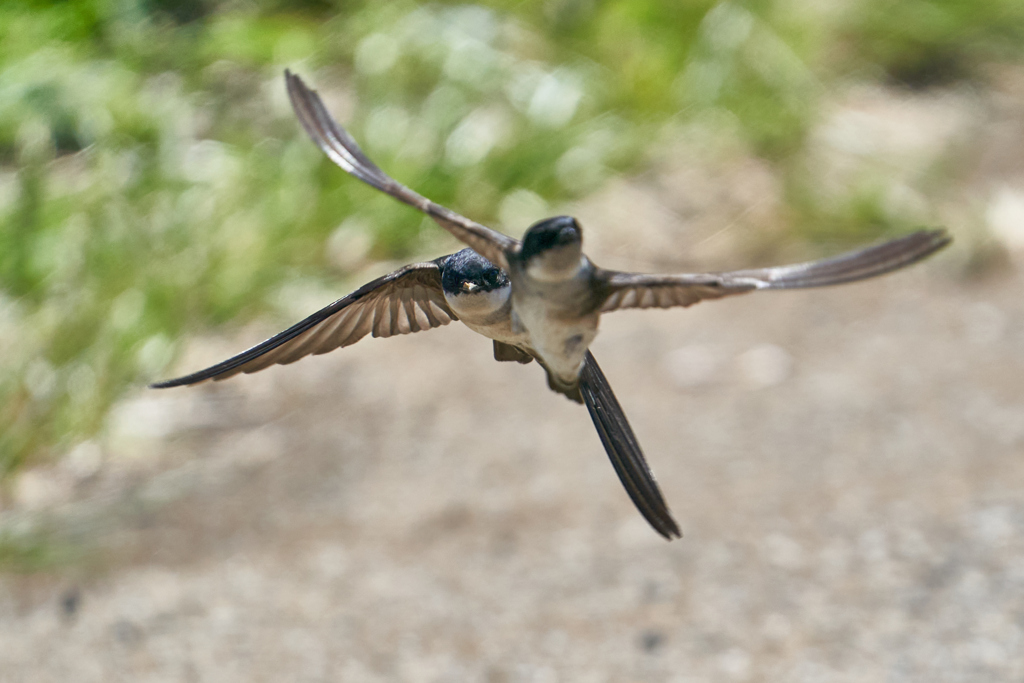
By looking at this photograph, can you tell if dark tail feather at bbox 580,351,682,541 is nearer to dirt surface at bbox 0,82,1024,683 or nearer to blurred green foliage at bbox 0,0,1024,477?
dirt surface at bbox 0,82,1024,683

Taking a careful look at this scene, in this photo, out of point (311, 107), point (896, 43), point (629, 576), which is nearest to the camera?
point (311, 107)

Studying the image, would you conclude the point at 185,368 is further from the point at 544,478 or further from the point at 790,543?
the point at 790,543

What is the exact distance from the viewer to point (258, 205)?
2.68 m

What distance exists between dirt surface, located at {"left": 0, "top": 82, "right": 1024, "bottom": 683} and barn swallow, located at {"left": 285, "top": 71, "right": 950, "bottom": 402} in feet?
5.14

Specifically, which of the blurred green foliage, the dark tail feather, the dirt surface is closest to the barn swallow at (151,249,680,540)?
the dark tail feather

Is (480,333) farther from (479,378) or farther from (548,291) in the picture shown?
(479,378)

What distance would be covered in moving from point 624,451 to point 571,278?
0.08 m

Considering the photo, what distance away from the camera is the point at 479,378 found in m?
2.69

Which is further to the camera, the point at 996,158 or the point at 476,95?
the point at 996,158

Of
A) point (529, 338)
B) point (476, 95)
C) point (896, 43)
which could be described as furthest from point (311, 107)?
point (896, 43)

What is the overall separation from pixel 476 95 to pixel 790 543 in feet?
5.40

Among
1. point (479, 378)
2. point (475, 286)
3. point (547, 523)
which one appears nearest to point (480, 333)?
point (475, 286)

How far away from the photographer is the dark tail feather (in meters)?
0.33

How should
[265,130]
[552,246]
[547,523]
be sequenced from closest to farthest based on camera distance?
[552,246] → [547,523] → [265,130]
